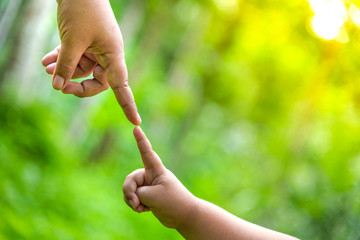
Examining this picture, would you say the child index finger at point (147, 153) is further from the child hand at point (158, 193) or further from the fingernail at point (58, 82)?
the fingernail at point (58, 82)

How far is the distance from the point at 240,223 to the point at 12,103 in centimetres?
351

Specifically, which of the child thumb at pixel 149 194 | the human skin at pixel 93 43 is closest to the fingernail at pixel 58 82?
the human skin at pixel 93 43

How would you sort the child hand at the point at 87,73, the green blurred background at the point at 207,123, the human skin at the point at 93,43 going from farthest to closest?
the green blurred background at the point at 207,123 < the child hand at the point at 87,73 < the human skin at the point at 93,43

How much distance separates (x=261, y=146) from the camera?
17844 mm

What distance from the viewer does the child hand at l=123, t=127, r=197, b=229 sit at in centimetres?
159

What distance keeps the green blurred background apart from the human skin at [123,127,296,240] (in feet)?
6.08

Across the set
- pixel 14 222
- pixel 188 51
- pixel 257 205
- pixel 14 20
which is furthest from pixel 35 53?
pixel 188 51

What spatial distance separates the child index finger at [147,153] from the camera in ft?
5.14

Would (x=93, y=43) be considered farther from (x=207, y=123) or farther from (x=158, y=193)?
Result: (x=207, y=123)

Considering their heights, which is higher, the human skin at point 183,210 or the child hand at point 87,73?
the child hand at point 87,73

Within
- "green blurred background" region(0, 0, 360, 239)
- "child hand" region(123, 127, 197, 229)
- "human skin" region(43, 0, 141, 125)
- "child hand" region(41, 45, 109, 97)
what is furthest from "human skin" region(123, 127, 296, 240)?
"green blurred background" region(0, 0, 360, 239)

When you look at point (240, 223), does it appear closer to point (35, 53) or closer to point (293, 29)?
point (35, 53)

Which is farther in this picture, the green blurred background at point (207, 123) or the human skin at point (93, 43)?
the green blurred background at point (207, 123)

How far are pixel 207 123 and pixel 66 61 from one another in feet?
65.1
